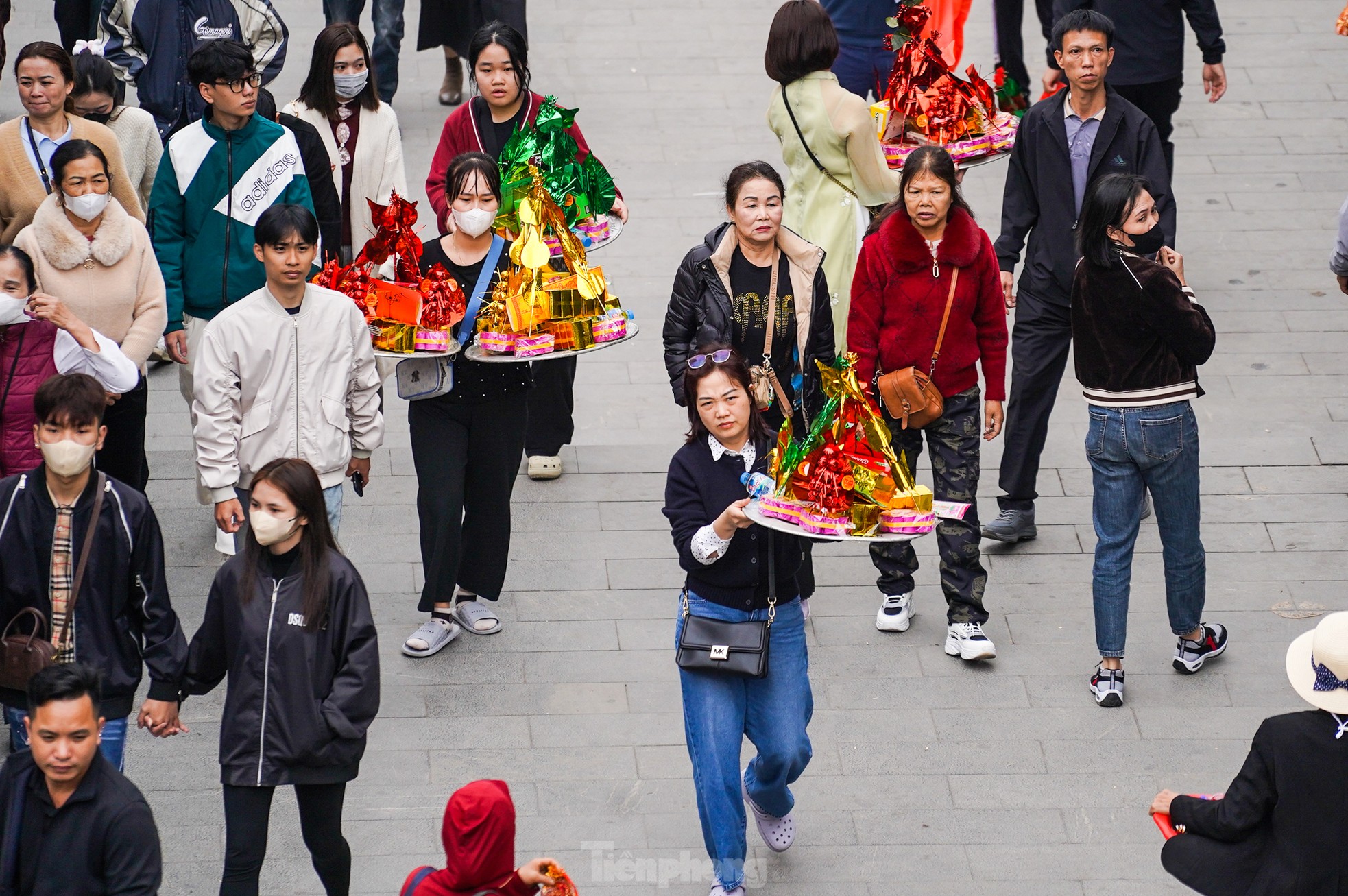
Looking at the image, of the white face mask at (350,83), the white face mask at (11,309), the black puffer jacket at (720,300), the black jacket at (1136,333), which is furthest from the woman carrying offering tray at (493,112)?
the black jacket at (1136,333)

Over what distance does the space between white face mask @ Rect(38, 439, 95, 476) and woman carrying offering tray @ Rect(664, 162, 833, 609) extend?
240 cm

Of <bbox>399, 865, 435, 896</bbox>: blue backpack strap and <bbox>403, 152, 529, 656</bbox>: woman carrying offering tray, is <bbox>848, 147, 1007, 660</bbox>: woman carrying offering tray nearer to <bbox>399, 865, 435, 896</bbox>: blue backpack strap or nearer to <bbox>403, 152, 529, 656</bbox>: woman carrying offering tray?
<bbox>403, 152, 529, 656</bbox>: woman carrying offering tray

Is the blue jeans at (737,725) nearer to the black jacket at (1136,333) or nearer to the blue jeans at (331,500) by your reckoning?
the blue jeans at (331,500)

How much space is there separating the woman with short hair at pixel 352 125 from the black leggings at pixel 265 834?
130 inches

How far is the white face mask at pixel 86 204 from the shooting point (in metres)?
6.66

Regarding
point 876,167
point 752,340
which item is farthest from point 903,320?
point 876,167

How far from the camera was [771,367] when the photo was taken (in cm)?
700

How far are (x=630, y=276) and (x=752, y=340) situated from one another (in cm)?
346

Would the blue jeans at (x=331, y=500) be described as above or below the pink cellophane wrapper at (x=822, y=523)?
below

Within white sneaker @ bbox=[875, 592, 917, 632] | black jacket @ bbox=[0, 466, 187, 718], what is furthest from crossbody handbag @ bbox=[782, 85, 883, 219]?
black jacket @ bbox=[0, 466, 187, 718]

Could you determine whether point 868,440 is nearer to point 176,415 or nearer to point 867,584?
point 867,584

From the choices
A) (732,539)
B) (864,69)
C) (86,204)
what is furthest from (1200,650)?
(86,204)

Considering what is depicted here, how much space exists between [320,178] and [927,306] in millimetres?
2625

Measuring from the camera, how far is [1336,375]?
370 inches
